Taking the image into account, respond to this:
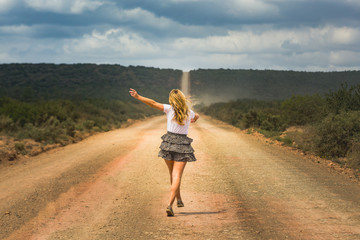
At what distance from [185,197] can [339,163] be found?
6672 millimetres

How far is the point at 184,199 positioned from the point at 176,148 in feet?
5.52

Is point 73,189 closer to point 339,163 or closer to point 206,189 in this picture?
point 206,189

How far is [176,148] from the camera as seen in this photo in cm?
A: 613

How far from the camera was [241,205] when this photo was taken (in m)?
6.96

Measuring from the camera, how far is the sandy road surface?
5656 mm

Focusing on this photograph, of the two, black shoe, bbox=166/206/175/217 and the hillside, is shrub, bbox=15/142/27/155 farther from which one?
the hillside

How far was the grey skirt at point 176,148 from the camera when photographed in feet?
20.1

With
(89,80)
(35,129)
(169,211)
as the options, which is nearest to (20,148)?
(35,129)

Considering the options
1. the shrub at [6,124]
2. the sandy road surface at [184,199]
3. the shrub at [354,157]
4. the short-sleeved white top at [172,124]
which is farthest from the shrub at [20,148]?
the shrub at [354,157]

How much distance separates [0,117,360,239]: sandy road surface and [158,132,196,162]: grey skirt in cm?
100

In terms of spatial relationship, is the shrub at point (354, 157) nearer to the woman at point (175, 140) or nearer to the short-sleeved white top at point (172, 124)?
the woman at point (175, 140)

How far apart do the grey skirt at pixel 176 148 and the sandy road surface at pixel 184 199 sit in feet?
3.28

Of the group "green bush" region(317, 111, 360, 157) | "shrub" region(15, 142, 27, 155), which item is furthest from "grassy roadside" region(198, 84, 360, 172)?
"shrub" region(15, 142, 27, 155)

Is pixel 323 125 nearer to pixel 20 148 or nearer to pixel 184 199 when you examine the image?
pixel 184 199
